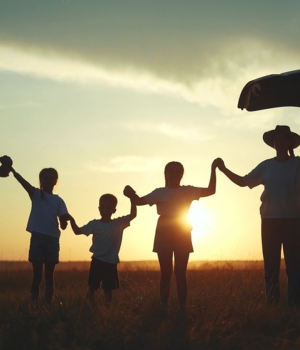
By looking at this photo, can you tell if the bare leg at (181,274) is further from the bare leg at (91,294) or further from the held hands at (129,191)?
the bare leg at (91,294)

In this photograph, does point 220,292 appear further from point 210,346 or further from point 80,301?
point 210,346

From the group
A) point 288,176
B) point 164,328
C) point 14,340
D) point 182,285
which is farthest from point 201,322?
point 288,176

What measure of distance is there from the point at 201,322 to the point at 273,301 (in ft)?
5.53

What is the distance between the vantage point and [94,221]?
31.6ft

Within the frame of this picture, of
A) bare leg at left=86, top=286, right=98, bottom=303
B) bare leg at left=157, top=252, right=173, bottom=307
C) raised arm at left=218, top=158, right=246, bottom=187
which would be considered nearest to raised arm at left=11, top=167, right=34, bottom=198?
bare leg at left=86, top=286, right=98, bottom=303

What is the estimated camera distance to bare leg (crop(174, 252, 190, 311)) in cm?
848

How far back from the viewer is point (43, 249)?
30.5 ft

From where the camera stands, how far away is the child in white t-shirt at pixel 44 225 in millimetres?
9242

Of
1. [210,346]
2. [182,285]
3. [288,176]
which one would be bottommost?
[210,346]

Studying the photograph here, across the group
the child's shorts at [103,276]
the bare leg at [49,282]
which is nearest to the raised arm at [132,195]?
the child's shorts at [103,276]

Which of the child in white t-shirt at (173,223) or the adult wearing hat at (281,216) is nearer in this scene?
the child in white t-shirt at (173,223)

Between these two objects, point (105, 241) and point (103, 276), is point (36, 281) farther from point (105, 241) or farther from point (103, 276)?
point (105, 241)

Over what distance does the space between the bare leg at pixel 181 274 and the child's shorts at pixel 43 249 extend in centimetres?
179

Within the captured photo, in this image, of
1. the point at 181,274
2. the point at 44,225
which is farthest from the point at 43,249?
the point at 181,274
